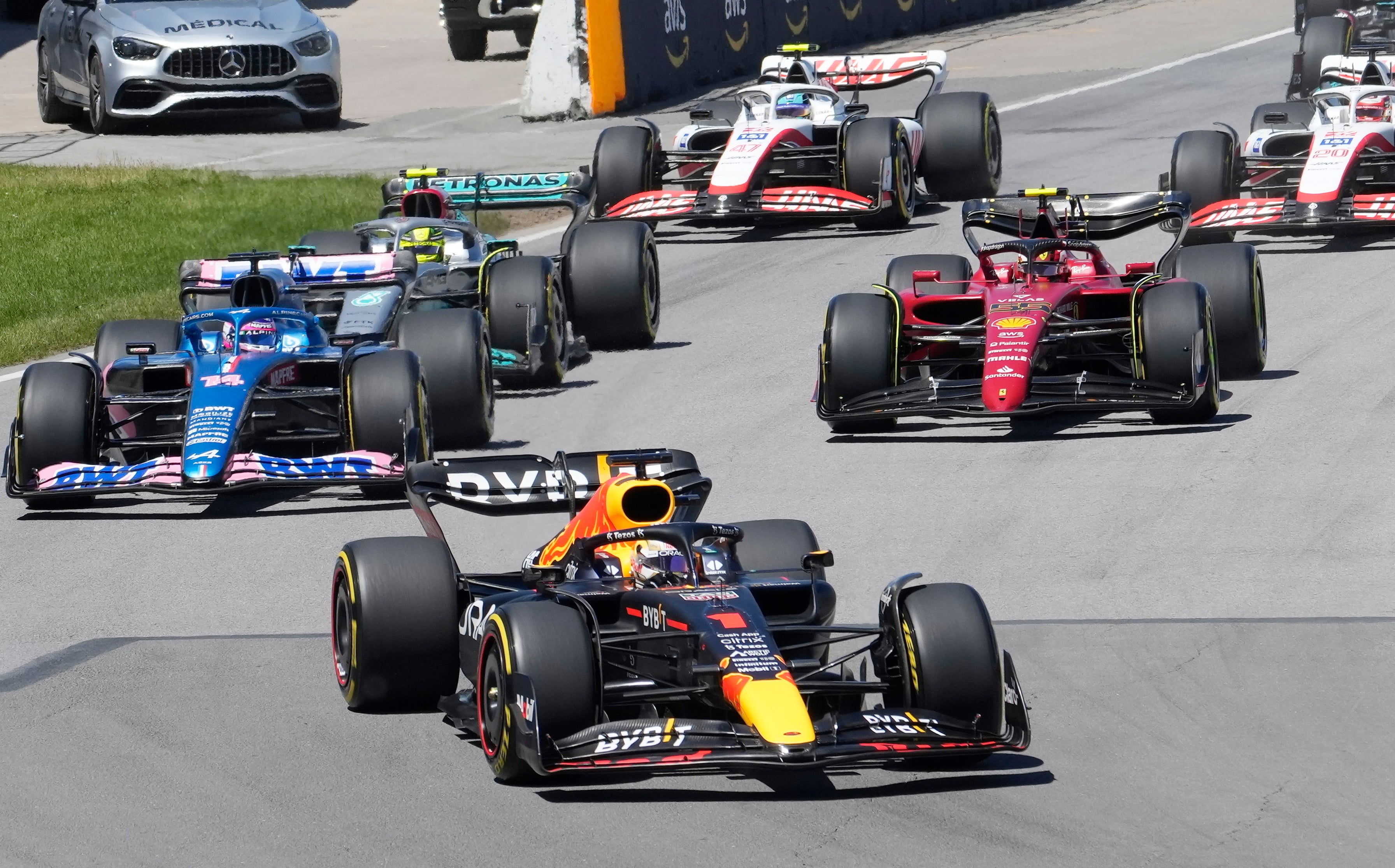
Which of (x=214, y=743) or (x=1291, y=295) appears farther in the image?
(x=1291, y=295)

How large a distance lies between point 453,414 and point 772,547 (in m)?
5.07

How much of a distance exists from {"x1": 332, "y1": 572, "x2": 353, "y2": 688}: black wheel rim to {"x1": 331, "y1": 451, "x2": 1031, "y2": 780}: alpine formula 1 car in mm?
12

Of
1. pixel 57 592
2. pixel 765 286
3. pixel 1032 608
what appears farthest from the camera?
pixel 765 286

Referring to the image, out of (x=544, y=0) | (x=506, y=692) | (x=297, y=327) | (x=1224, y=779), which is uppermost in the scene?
(x=544, y=0)

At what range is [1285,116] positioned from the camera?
21.3 m

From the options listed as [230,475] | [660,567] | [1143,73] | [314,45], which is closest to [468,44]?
[314,45]

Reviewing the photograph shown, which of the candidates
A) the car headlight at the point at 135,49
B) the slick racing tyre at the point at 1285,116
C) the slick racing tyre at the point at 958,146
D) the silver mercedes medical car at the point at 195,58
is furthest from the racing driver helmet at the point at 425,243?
the car headlight at the point at 135,49

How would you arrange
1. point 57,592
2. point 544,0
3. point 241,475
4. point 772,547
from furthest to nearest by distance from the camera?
1. point 544,0
2. point 241,475
3. point 57,592
4. point 772,547

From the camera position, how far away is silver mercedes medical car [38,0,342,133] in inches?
1091

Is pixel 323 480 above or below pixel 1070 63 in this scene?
below

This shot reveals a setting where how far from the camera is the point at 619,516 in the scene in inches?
345

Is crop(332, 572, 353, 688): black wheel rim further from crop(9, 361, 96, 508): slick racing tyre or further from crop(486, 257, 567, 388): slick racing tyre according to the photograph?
crop(486, 257, 567, 388): slick racing tyre

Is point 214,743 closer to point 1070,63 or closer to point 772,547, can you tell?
point 772,547

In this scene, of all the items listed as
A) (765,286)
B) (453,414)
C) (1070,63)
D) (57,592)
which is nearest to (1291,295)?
(765,286)
